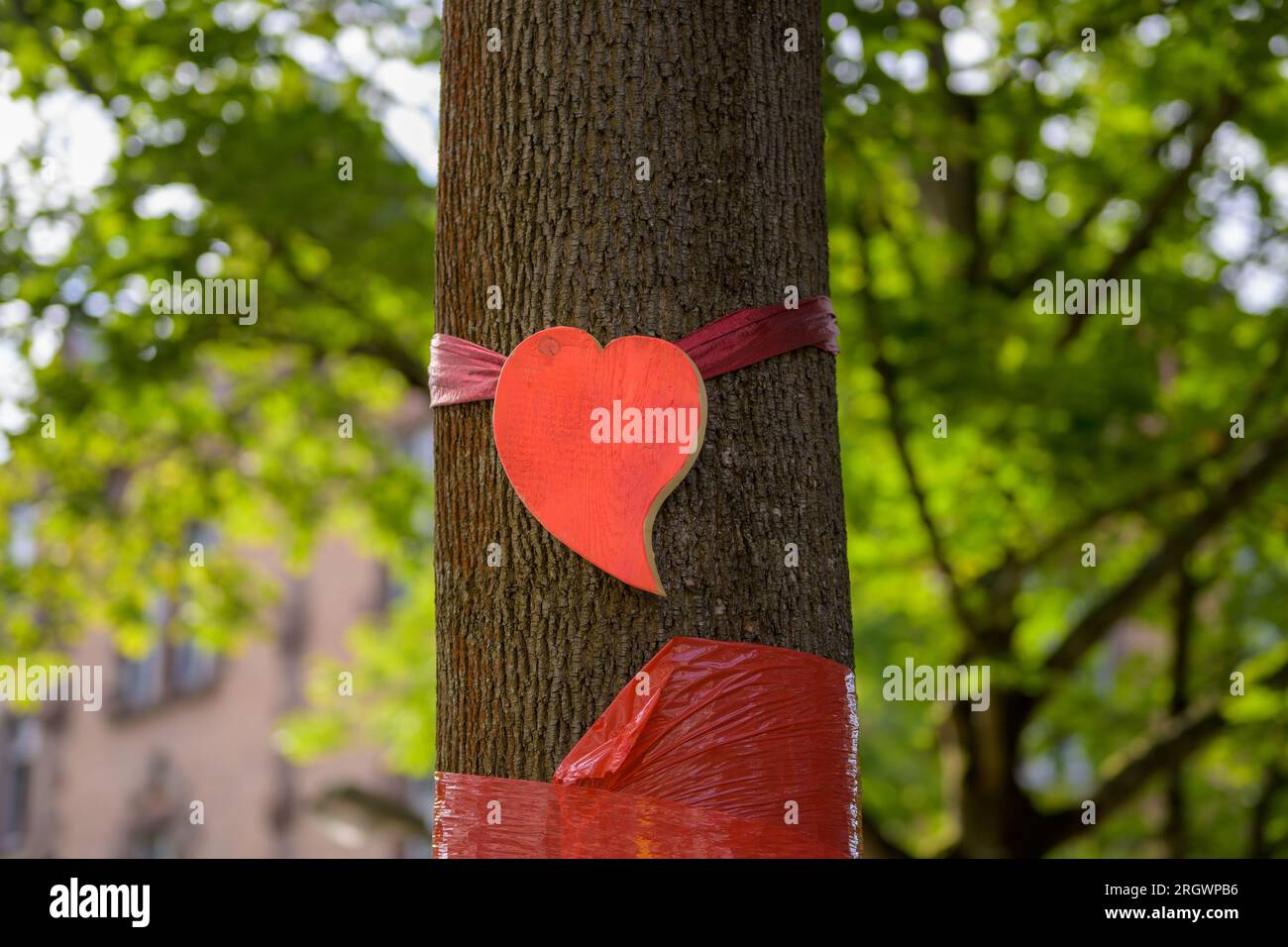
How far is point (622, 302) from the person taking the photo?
101 inches

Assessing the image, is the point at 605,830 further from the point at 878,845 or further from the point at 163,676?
the point at 163,676

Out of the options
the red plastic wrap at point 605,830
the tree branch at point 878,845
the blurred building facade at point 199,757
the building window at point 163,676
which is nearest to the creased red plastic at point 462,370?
the red plastic wrap at point 605,830

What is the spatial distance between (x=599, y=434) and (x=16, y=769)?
24.9m

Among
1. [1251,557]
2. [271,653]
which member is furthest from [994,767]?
[271,653]

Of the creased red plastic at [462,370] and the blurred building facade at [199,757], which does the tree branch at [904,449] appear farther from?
the blurred building facade at [199,757]

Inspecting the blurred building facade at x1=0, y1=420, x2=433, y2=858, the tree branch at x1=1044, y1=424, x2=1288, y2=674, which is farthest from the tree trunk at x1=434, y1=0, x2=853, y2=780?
the blurred building facade at x1=0, y1=420, x2=433, y2=858

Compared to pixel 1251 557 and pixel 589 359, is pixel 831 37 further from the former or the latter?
pixel 1251 557

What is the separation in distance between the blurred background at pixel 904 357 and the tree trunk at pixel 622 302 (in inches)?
113

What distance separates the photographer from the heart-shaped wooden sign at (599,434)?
2486mm

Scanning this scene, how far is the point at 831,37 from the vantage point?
5.11 m

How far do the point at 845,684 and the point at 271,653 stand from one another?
19980mm

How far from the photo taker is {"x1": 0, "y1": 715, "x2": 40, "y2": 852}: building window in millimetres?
24141

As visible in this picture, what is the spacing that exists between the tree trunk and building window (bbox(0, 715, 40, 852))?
23.9 m

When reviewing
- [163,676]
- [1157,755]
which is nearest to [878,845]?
[1157,755]
